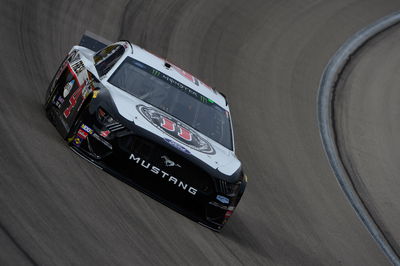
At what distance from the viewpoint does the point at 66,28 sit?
47.4 feet

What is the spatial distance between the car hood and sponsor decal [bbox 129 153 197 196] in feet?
1.01

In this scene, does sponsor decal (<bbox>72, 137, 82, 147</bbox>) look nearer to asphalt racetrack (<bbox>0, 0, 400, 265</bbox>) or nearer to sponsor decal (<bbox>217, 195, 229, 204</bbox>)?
asphalt racetrack (<bbox>0, 0, 400, 265</bbox>)

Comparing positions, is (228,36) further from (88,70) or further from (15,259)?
(15,259)

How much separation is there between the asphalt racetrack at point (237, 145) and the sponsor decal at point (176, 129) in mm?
742

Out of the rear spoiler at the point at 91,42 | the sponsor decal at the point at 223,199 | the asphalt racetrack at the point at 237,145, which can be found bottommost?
the asphalt racetrack at the point at 237,145

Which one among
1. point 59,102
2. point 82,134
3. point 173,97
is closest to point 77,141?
point 82,134

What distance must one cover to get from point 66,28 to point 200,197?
700 centimetres

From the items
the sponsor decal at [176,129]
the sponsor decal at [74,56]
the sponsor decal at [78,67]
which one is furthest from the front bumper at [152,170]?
the sponsor decal at [74,56]

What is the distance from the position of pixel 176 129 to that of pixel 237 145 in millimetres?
4107

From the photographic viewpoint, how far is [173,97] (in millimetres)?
9336

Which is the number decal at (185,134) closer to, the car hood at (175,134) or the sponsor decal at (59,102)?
the car hood at (175,134)

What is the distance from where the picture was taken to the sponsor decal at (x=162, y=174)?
8.28 meters

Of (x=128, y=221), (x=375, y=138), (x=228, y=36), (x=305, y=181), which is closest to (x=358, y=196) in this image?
(x=305, y=181)

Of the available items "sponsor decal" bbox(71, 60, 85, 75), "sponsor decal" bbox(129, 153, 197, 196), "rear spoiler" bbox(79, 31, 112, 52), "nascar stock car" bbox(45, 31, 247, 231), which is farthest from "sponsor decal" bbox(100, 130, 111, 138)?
"rear spoiler" bbox(79, 31, 112, 52)
